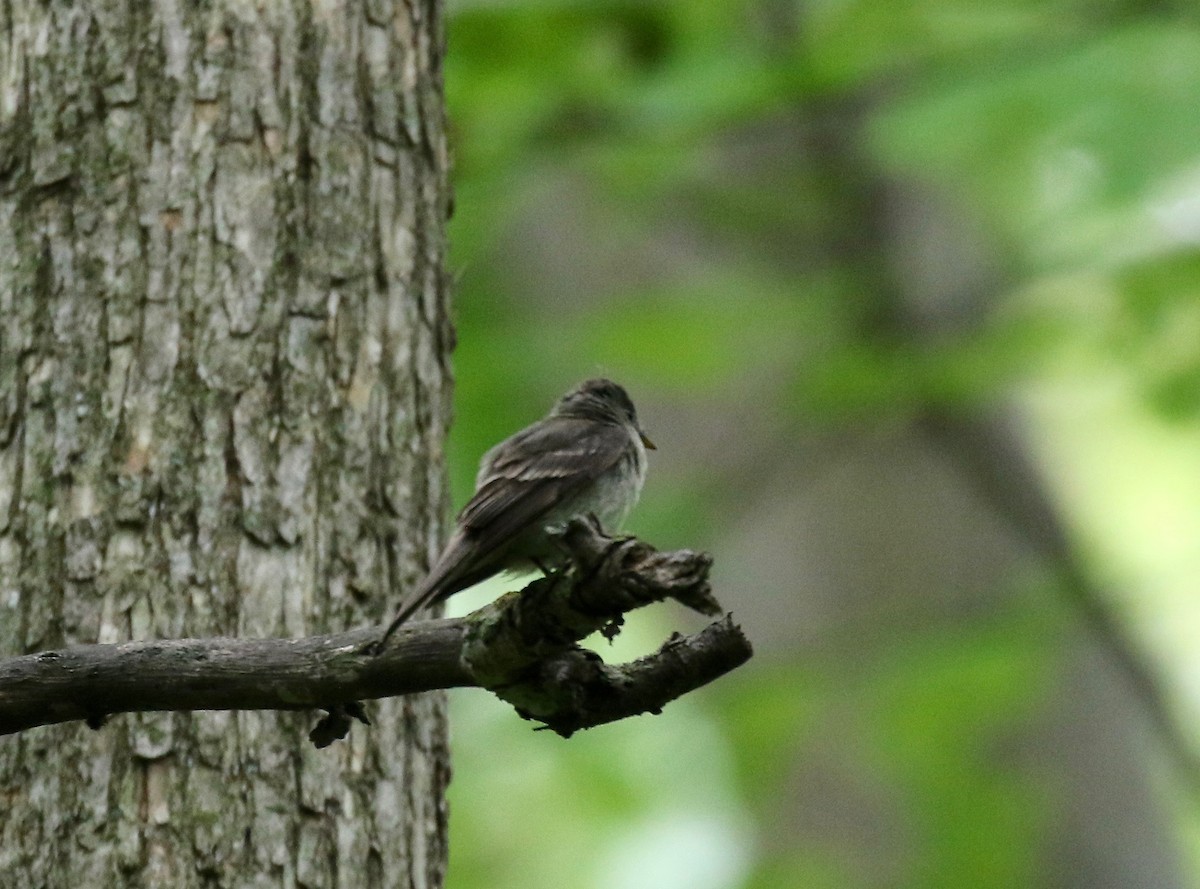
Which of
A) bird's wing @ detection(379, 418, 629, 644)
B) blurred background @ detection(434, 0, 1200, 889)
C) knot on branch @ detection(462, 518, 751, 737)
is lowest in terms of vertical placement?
knot on branch @ detection(462, 518, 751, 737)

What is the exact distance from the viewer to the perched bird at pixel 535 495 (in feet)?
12.3

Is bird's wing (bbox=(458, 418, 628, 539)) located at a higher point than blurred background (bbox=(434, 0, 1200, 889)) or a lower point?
lower

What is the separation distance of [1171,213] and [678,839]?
351 inches

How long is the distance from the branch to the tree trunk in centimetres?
52

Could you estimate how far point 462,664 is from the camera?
127 inches

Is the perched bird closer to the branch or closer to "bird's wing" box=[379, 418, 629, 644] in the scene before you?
"bird's wing" box=[379, 418, 629, 644]

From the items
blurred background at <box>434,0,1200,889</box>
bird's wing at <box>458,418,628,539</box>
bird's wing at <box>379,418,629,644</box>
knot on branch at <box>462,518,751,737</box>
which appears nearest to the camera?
knot on branch at <box>462,518,751,737</box>

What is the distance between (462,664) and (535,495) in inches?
39.2

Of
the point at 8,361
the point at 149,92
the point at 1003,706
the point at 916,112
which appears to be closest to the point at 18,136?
the point at 149,92

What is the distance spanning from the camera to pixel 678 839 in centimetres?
1490

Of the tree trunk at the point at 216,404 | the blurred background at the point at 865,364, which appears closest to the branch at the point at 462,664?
the tree trunk at the point at 216,404

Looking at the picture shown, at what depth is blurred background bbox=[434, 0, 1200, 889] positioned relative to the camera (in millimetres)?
7387

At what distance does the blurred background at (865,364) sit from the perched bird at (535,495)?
191 cm

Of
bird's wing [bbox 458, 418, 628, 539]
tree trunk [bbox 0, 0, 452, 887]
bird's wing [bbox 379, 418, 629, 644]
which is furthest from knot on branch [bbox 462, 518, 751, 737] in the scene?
tree trunk [bbox 0, 0, 452, 887]
